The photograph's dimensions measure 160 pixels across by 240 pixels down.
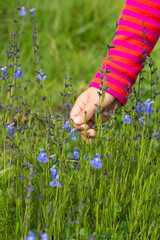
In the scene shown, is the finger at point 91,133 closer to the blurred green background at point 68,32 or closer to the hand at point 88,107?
the hand at point 88,107

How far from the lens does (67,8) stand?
5.73 meters

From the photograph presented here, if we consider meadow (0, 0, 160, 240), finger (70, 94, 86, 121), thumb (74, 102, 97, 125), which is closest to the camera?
meadow (0, 0, 160, 240)

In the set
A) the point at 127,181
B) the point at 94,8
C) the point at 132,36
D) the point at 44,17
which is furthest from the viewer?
the point at 94,8

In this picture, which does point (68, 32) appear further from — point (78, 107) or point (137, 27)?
point (78, 107)

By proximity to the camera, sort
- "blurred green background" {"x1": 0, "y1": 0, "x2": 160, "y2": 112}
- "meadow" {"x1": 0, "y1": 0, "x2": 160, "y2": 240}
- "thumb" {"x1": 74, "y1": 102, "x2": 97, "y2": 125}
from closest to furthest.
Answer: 1. "meadow" {"x1": 0, "y1": 0, "x2": 160, "y2": 240}
2. "thumb" {"x1": 74, "y1": 102, "x2": 97, "y2": 125}
3. "blurred green background" {"x1": 0, "y1": 0, "x2": 160, "y2": 112}

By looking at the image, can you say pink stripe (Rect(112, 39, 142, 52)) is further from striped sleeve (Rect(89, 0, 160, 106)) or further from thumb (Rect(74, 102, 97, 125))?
thumb (Rect(74, 102, 97, 125))

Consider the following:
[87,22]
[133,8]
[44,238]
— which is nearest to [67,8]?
[87,22]

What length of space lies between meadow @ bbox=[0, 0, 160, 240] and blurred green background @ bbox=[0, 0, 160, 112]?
0.02 meters

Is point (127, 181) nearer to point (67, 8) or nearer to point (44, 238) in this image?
point (44, 238)

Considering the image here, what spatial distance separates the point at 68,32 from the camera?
18.6ft

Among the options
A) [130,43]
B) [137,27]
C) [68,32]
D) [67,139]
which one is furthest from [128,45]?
[68,32]

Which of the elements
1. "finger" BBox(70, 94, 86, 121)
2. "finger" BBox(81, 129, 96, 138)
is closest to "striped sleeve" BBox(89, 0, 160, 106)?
"finger" BBox(70, 94, 86, 121)

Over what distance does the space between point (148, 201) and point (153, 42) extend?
1.06 meters

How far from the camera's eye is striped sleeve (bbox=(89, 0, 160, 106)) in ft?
7.15
